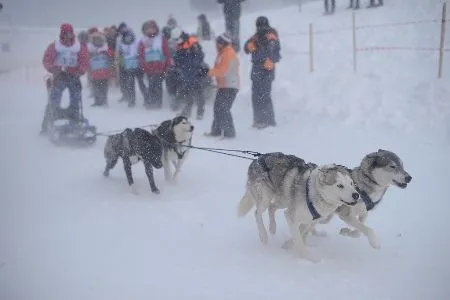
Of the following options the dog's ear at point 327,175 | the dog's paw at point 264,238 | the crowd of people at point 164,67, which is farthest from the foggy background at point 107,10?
the dog's ear at point 327,175

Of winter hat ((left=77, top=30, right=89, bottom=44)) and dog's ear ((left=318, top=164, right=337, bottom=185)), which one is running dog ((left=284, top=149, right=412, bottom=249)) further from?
winter hat ((left=77, top=30, right=89, bottom=44))

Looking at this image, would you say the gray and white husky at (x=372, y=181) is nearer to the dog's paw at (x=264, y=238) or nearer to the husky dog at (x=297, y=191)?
the husky dog at (x=297, y=191)

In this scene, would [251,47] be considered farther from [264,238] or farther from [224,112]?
[264,238]

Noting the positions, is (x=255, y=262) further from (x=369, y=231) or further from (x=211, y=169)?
(x=211, y=169)

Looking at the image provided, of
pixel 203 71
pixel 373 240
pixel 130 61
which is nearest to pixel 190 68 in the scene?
pixel 203 71

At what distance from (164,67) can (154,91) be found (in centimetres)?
59

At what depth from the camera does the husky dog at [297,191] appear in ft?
10.4

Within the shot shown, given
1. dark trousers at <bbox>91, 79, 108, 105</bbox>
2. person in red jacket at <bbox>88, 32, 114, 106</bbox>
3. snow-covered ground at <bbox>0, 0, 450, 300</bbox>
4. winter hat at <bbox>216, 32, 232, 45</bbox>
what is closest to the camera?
snow-covered ground at <bbox>0, 0, 450, 300</bbox>

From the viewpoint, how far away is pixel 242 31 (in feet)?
49.0

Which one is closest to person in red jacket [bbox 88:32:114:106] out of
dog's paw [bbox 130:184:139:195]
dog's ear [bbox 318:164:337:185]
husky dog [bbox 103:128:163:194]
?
husky dog [bbox 103:128:163:194]

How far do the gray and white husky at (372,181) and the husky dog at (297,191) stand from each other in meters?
0.22

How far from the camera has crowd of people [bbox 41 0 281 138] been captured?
724 cm

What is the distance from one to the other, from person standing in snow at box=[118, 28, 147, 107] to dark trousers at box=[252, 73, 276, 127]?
3210mm

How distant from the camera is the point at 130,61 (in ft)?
32.0
